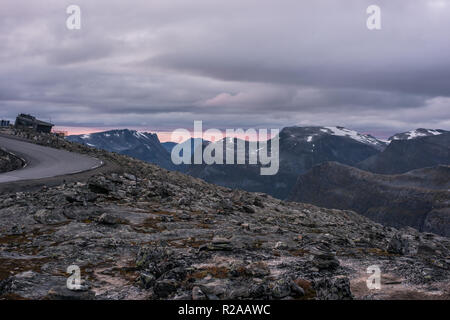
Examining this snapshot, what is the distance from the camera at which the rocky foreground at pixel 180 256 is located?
10.9m

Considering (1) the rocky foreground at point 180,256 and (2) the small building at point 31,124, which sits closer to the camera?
(1) the rocky foreground at point 180,256

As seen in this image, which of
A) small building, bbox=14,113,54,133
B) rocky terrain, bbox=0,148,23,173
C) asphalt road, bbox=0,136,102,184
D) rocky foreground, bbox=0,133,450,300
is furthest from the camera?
small building, bbox=14,113,54,133

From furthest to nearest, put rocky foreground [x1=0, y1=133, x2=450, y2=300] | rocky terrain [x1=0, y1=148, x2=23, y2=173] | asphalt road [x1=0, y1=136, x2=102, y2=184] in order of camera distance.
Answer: rocky terrain [x1=0, y1=148, x2=23, y2=173], asphalt road [x1=0, y1=136, x2=102, y2=184], rocky foreground [x1=0, y1=133, x2=450, y2=300]

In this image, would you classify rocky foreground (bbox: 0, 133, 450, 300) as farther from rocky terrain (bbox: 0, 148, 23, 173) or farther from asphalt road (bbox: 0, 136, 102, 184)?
rocky terrain (bbox: 0, 148, 23, 173)

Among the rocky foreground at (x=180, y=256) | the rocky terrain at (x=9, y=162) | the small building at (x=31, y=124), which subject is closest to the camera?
the rocky foreground at (x=180, y=256)

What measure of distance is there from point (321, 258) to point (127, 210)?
12.8m

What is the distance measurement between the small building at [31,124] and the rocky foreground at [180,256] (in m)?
104

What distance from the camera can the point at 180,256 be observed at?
14477 millimetres

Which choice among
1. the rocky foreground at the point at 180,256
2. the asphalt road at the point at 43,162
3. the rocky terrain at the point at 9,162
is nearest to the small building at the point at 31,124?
the asphalt road at the point at 43,162

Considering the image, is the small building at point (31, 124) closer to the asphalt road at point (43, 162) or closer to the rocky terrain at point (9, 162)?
the asphalt road at point (43, 162)

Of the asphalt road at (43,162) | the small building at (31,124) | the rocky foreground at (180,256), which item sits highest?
the small building at (31,124)

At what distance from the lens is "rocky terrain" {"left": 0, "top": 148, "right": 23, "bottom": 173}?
163 feet

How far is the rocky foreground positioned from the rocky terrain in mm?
28944

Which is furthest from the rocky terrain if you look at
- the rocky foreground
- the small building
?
the small building
